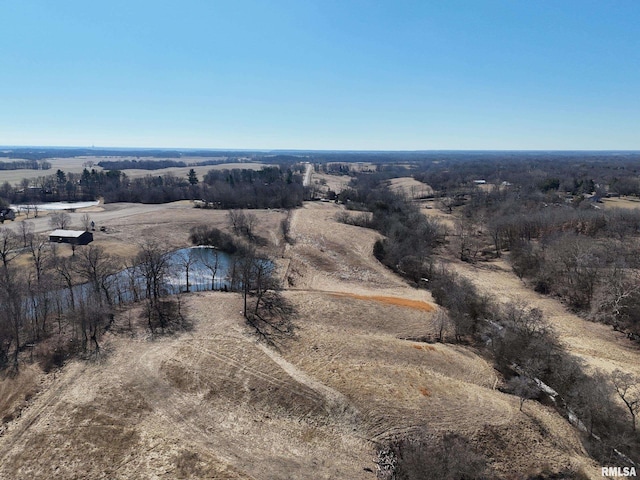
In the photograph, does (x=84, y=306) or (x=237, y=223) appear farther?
(x=237, y=223)

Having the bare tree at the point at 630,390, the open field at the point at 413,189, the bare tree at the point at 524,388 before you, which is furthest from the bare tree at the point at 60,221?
the open field at the point at 413,189

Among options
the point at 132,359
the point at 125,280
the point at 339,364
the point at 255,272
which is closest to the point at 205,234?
the point at 125,280

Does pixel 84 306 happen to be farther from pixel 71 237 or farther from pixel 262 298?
pixel 71 237

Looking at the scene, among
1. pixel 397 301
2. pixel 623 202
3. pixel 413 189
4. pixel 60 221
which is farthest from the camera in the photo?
pixel 413 189

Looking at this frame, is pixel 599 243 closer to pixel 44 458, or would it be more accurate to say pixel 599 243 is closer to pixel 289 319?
pixel 289 319

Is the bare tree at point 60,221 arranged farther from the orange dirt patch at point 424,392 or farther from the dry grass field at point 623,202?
the dry grass field at point 623,202

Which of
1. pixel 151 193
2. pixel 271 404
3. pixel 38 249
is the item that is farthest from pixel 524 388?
pixel 151 193
